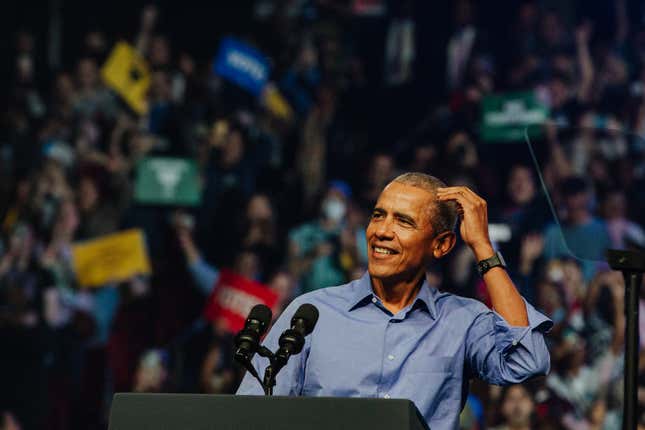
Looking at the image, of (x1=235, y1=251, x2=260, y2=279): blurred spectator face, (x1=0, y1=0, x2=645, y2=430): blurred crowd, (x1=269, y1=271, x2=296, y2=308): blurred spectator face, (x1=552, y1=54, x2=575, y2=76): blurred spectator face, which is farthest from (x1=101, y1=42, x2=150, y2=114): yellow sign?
(x1=552, y1=54, x2=575, y2=76): blurred spectator face

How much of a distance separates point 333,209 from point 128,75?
171 cm

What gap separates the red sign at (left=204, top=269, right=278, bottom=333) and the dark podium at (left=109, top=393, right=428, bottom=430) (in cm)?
424

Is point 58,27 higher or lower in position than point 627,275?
higher

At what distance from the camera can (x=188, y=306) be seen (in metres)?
6.31

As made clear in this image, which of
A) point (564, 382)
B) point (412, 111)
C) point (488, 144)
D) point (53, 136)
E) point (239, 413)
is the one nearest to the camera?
point (239, 413)

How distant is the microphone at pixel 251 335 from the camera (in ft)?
6.15

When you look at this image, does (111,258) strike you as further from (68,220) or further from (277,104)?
(277,104)

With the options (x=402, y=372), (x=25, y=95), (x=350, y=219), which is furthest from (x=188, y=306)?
(x=402, y=372)

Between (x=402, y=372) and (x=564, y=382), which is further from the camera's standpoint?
(x=564, y=382)

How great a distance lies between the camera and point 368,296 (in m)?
2.24

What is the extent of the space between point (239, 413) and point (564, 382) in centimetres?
360

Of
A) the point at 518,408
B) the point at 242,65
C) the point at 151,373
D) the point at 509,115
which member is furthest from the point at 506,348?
the point at 242,65

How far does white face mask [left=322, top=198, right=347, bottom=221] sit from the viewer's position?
6.15 meters

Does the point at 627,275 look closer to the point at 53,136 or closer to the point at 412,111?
the point at 412,111
